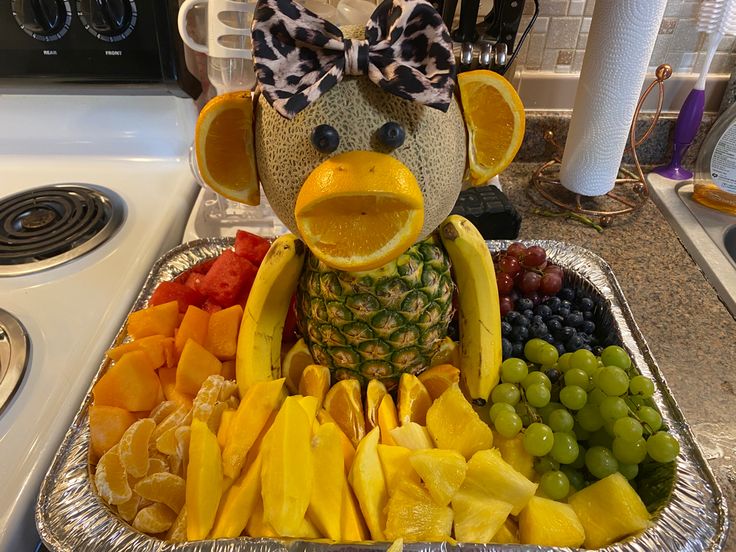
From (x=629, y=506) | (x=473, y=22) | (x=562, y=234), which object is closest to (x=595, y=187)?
(x=562, y=234)

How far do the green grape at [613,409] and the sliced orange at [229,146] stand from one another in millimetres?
418

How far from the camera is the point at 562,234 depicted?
A: 1005mm

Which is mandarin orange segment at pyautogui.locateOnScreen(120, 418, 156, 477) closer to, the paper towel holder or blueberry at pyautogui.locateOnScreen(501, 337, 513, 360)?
blueberry at pyautogui.locateOnScreen(501, 337, 513, 360)

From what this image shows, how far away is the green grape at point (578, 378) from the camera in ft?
1.96

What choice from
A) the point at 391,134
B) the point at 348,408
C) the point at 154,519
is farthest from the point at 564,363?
the point at 154,519

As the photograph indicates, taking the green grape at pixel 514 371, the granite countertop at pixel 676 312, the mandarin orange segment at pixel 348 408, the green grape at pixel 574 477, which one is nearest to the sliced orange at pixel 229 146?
the mandarin orange segment at pixel 348 408

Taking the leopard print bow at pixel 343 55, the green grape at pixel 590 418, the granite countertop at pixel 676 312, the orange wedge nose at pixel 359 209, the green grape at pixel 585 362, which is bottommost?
the granite countertop at pixel 676 312

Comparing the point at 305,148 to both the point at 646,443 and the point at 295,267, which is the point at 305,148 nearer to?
the point at 295,267

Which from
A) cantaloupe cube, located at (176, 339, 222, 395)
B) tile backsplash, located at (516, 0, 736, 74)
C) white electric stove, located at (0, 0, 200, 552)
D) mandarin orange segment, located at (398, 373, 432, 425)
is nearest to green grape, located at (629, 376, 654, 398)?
mandarin orange segment, located at (398, 373, 432, 425)

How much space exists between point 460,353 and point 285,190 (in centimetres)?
30

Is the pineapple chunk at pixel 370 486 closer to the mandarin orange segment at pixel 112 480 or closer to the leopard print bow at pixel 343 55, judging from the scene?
the mandarin orange segment at pixel 112 480

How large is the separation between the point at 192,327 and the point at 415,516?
34 cm

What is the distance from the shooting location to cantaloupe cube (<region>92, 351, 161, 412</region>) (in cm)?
59

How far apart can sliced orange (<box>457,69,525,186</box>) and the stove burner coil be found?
0.59 metres
